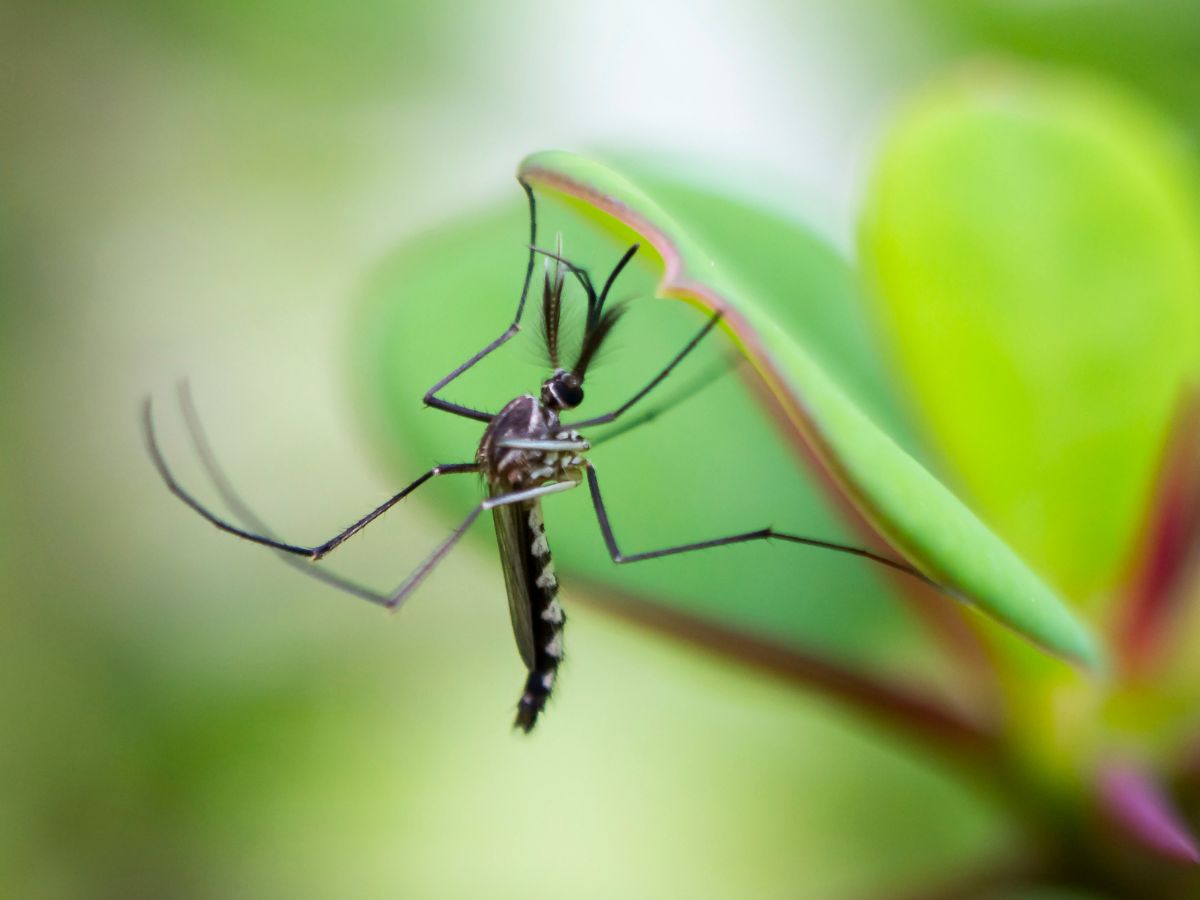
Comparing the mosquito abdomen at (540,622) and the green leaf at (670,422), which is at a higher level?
the green leaf at (670,422)

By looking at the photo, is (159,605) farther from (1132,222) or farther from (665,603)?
(1132,222)

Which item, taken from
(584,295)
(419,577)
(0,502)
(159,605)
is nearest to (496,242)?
(584,295)

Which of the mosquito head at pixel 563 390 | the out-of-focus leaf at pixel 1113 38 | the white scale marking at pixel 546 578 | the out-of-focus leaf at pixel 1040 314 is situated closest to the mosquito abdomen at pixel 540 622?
the white scale marking at pixel 546 578

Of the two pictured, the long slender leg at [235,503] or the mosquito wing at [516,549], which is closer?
the mosquito wing at [516,549]

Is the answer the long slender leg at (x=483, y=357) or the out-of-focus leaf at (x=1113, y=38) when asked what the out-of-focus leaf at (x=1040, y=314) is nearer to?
the long slender leg at (x=483, y=357)

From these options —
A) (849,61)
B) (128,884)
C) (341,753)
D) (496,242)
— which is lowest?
(128,884)

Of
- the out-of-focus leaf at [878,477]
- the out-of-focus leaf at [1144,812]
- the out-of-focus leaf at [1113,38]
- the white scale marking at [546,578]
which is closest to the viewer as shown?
the out-of-focus leaf at [878,477]

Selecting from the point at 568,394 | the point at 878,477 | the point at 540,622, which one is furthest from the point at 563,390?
the point at 878,477

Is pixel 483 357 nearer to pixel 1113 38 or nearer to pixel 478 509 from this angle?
pixel 478 509
